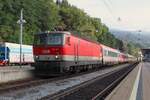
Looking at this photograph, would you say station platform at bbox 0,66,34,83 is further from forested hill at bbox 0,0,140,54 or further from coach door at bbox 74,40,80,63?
forested hill at bbox 0,0,140,54

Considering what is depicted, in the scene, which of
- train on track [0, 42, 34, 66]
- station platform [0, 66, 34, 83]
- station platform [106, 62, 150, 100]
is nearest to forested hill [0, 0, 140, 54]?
train on track [0, 42, 34, 66]

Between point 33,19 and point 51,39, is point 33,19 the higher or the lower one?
the higher one

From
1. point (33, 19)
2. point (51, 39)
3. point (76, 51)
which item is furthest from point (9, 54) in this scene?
point (33, 19)

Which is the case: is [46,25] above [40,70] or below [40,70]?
above

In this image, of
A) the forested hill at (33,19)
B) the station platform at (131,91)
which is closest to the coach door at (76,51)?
the station platform at (131,91)

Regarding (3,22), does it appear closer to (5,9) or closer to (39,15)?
(5,9)

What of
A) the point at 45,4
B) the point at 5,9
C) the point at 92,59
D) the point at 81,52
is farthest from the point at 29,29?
the point at 81,52

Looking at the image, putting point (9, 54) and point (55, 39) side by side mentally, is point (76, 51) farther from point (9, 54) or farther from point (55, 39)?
point (9, 54)

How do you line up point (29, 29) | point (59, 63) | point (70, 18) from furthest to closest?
point (70, 18) → point (29, 29) → point (59, 63)

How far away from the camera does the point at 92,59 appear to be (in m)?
48.4

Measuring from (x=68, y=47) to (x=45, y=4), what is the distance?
289 ft

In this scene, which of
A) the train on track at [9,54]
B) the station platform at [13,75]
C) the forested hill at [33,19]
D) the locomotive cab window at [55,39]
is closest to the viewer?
the station platform at [13,75]

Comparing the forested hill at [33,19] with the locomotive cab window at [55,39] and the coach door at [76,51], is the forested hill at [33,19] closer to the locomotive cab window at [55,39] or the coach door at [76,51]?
the coach door at [76,51]

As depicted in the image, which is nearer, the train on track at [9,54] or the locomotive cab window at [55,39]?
the locomotive cab window at [55,39]
